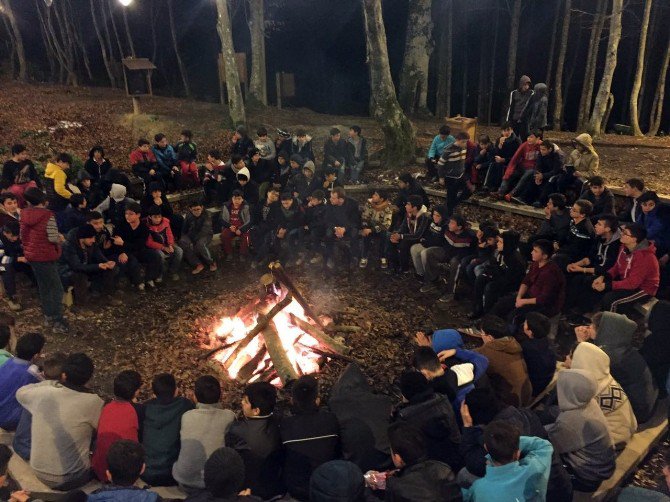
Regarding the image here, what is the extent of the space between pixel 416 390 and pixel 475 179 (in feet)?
29.9

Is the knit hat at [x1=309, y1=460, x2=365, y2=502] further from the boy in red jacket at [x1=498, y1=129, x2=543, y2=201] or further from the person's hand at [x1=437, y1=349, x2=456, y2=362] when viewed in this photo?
the boy in red jacket at [x1=498, y1=129, x2=543, y2=201]

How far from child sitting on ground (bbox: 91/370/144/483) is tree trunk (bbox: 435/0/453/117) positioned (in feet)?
72.7

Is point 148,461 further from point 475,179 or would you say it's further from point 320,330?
point 475,179

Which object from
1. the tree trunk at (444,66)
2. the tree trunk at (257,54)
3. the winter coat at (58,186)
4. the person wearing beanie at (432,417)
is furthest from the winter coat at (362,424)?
the tree trunk at (444,66)

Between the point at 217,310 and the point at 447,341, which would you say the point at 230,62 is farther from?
the point at 447,341

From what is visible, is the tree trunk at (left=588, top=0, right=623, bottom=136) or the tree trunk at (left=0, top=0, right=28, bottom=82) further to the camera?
the tree trunk at (left=0, top=0, right=28, bottom=82)

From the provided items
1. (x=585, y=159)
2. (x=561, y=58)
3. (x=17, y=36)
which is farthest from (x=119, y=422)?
(x=17, y=36)

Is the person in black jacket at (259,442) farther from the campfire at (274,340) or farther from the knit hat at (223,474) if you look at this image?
the campfire at (274,340)

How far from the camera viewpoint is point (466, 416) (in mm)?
5855

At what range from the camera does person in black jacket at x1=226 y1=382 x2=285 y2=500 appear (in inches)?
206

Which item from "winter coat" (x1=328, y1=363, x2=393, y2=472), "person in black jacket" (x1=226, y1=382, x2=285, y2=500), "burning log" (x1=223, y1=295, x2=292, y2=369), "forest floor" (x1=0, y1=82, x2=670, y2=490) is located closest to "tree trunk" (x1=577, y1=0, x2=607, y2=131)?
"forest floor" (x1=0, y1=82, x2=670, y2=490)

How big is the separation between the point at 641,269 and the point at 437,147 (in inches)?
269

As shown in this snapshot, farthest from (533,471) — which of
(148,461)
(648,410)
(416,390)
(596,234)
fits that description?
(596,234)

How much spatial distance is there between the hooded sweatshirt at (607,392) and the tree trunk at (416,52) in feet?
61.5
